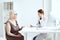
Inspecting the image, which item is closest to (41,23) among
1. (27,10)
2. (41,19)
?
(41,19)

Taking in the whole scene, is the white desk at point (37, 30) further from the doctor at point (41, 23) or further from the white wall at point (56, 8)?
the white wall at point (56, 8)

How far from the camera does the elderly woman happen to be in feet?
8.58

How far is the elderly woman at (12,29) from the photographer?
8.58ft

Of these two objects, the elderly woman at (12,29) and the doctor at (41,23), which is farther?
the elderly woman at (12,29)

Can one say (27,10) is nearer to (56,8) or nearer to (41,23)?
(41,23)

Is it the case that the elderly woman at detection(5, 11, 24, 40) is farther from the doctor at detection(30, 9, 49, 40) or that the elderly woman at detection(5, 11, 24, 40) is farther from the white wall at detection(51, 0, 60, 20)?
the white wall at detection(51, 0, 60, 20)

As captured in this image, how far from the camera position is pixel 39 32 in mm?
2420

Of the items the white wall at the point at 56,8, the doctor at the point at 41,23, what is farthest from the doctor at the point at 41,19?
the white wall at the point at 56,8

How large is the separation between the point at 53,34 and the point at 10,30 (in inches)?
22.7

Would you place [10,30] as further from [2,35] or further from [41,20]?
[41,20]

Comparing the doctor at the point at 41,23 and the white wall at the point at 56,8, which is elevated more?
the white wall at the point at 56,8

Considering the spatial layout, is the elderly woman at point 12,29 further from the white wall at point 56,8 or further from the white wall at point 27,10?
the white wall at point 56,8


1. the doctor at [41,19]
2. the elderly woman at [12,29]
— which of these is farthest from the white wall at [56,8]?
the elderly woman at [12,29]

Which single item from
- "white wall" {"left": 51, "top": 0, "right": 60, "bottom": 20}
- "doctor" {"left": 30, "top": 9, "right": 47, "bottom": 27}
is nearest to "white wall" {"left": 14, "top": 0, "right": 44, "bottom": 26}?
"doctor" {"left": 30, "top": 9, "right": 47, "bottom": 27}
